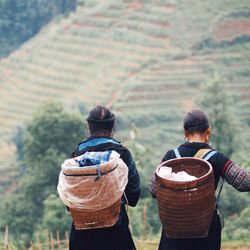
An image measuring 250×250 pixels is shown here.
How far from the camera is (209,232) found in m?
3.00

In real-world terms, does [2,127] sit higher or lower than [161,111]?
lower

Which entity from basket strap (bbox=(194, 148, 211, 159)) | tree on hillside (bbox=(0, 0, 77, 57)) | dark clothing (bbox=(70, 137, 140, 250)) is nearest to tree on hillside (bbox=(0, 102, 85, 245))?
dark clothing (bbox=(70, 137, 140, 250))

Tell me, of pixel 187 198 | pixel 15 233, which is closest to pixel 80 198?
pixel 187 198

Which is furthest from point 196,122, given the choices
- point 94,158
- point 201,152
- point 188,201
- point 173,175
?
point 94,158

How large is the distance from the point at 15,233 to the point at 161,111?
40.0 feet

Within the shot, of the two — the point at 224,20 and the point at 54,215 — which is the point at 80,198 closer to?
the point at 54,215

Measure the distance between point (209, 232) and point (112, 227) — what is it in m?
0.46

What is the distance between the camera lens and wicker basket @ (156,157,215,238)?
110 inches

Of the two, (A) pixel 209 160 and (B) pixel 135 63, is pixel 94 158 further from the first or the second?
(B) pixel 135 63

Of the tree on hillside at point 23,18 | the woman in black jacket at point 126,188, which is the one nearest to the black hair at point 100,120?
the woman in black jacket at point 126,188

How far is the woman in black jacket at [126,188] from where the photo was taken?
3.03m

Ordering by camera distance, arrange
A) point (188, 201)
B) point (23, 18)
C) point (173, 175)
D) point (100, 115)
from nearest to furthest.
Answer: point (188, 201)
point (173, 175)
point (100, 115)
point (23, 18)

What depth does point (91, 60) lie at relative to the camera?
31.0 m

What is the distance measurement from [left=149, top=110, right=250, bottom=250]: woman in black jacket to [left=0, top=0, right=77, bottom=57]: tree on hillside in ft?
120
